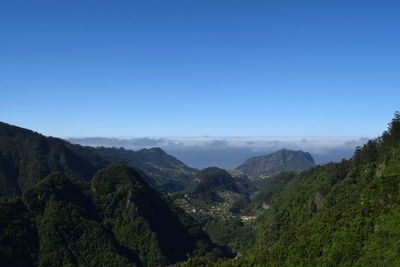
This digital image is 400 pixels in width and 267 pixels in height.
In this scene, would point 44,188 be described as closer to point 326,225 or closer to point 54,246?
point 54,246

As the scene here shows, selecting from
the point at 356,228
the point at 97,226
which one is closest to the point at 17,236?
the point at 97,226

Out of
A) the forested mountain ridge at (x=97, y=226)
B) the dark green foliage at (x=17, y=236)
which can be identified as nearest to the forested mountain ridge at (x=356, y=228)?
the forested mountain ridge at (x=97, y=226)

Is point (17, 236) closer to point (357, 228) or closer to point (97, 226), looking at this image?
point (97, 226)

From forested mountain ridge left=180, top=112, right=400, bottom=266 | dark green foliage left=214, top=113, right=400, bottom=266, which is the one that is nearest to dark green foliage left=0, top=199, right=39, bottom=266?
forested mountain ridge left=180, top=112, right=400, bottom=266

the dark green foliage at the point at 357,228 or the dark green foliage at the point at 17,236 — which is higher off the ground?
the dark green foliage at the point at 357,228

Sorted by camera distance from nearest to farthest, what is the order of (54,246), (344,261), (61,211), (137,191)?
(344,261) → (54,246) → (61,211) → (137,191)

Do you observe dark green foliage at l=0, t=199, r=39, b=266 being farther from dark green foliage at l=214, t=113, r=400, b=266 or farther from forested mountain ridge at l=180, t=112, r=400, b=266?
dark green foliage at l=214, t=113, r=400, b=266

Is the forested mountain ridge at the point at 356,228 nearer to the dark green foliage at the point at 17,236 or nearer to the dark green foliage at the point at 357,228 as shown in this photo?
the dark green foliage at the point at 357,228

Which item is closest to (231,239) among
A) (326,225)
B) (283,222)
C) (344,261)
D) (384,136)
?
(283,222)
